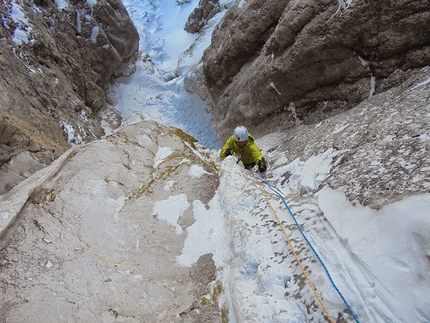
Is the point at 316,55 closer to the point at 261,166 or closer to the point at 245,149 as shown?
the point at 245,149

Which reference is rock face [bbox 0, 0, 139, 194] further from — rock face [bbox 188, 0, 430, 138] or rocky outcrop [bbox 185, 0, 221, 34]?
rocky outcrop [bbox 185, 0, 221, 34]

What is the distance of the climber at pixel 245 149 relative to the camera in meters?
5.48

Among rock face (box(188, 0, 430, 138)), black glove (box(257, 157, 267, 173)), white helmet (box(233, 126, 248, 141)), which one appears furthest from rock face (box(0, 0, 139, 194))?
rock face (box(188, 0, 430, 138))

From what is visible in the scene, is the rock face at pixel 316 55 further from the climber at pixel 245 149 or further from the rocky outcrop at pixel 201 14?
the rocky outcrop at pixel 201 14

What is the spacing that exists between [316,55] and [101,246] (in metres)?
6.13

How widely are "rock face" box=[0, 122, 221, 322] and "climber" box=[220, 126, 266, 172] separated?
102 cm

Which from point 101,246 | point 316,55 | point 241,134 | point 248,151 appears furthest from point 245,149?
point 101,246

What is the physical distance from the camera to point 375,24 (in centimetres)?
554

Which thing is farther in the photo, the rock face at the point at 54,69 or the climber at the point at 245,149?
the rock face at the point at 54,69

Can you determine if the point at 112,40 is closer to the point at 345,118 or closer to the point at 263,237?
the point at 345,118

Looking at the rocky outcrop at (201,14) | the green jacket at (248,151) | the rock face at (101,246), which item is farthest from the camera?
the rocky outcrop at (201,14)

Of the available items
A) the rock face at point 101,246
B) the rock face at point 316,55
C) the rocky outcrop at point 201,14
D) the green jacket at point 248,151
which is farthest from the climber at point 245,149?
the rocky outcrop at point 201,14

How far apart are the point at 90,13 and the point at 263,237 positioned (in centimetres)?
1645

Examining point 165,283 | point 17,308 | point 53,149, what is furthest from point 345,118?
point 53,149
